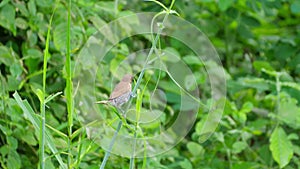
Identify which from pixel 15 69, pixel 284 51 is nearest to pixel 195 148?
pixel 15 69

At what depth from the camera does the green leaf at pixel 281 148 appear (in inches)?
80.6

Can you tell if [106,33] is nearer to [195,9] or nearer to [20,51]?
[20,51]

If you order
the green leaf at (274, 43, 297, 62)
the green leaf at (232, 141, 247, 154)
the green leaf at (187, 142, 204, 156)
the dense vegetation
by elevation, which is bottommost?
the green leaf at (187, 142, 204, 156)

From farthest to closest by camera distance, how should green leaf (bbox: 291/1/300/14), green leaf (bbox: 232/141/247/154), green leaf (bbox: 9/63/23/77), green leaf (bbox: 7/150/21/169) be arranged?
green leaf (bbox: 291/1/300/14)
green leaf (bbox: 232/141/247/154)
green leaf (bbox: 9/63/23/77)
green leaf (bbox: 7/150/21/169)

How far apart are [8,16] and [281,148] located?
94 cm

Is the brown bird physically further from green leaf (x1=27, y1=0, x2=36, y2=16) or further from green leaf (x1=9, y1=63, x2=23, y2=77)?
green leaf (x1=27, y1=0, x2=36, y2=16)

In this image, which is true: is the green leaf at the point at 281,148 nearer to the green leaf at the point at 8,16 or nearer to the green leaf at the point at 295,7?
the green leaf at the point at 295,7

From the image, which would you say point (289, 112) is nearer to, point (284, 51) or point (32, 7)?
point (284, 51)

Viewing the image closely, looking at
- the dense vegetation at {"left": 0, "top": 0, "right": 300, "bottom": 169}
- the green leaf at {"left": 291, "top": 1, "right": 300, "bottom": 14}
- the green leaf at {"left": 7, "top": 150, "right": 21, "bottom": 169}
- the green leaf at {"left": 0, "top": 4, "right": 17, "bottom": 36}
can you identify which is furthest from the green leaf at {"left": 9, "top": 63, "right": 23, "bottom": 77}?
the green leaf at {"left": 291, "top": 1, "right": 300, "bottom": 14}

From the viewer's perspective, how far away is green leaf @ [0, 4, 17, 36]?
1902 millimetres

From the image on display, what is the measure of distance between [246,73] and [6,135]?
1.34 meters

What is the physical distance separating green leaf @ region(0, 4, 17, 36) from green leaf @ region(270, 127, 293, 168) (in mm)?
886

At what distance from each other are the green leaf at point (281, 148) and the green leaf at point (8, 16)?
89 cm

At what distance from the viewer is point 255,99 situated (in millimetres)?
2682
